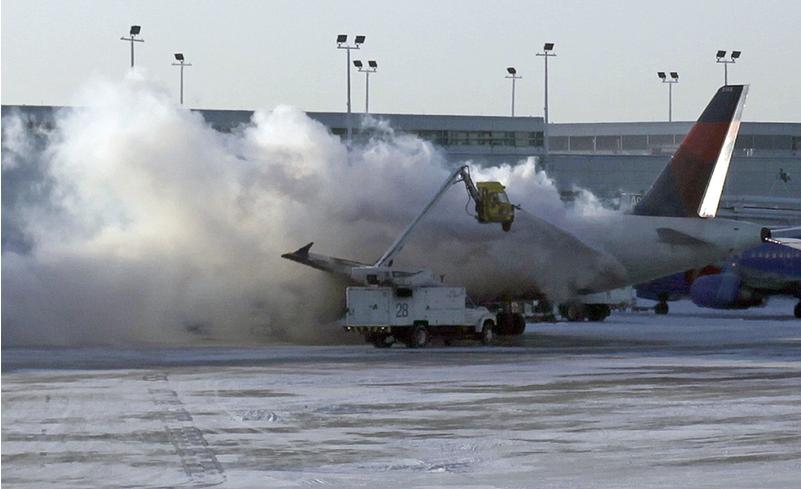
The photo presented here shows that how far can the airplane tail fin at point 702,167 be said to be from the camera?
181 ft

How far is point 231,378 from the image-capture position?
35000 millimetres

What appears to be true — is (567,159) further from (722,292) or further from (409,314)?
(409,314)

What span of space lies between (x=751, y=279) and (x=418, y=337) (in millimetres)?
32424

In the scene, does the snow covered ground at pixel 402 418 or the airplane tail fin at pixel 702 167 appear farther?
the airplane tail fin at pixel 702 167

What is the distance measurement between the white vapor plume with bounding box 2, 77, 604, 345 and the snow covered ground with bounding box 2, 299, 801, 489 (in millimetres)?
5746

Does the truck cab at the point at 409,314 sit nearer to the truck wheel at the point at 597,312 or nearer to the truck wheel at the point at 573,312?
the truck wheel at the point at 597,312

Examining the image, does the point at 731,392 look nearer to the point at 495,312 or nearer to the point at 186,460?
the point at 186,460

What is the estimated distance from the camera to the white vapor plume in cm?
5159

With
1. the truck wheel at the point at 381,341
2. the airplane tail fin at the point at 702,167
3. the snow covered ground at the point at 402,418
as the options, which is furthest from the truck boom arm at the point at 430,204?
the airplane tail fin at the point at 702,167

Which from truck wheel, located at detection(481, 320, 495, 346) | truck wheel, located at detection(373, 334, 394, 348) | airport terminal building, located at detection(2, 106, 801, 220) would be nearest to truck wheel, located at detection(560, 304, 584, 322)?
truck wheel, located at detection(481, 320, 495, 346)

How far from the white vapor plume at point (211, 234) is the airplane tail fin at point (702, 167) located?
4.92 m

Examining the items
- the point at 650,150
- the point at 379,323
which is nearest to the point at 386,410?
the point at 379,323

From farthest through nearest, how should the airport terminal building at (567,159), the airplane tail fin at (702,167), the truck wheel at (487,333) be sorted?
the airport terminal building at (567,159) → the airplane tail fin at (702,167) → the truck wheel at (487,333)

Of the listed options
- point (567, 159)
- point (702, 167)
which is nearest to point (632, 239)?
point (702, 167)
